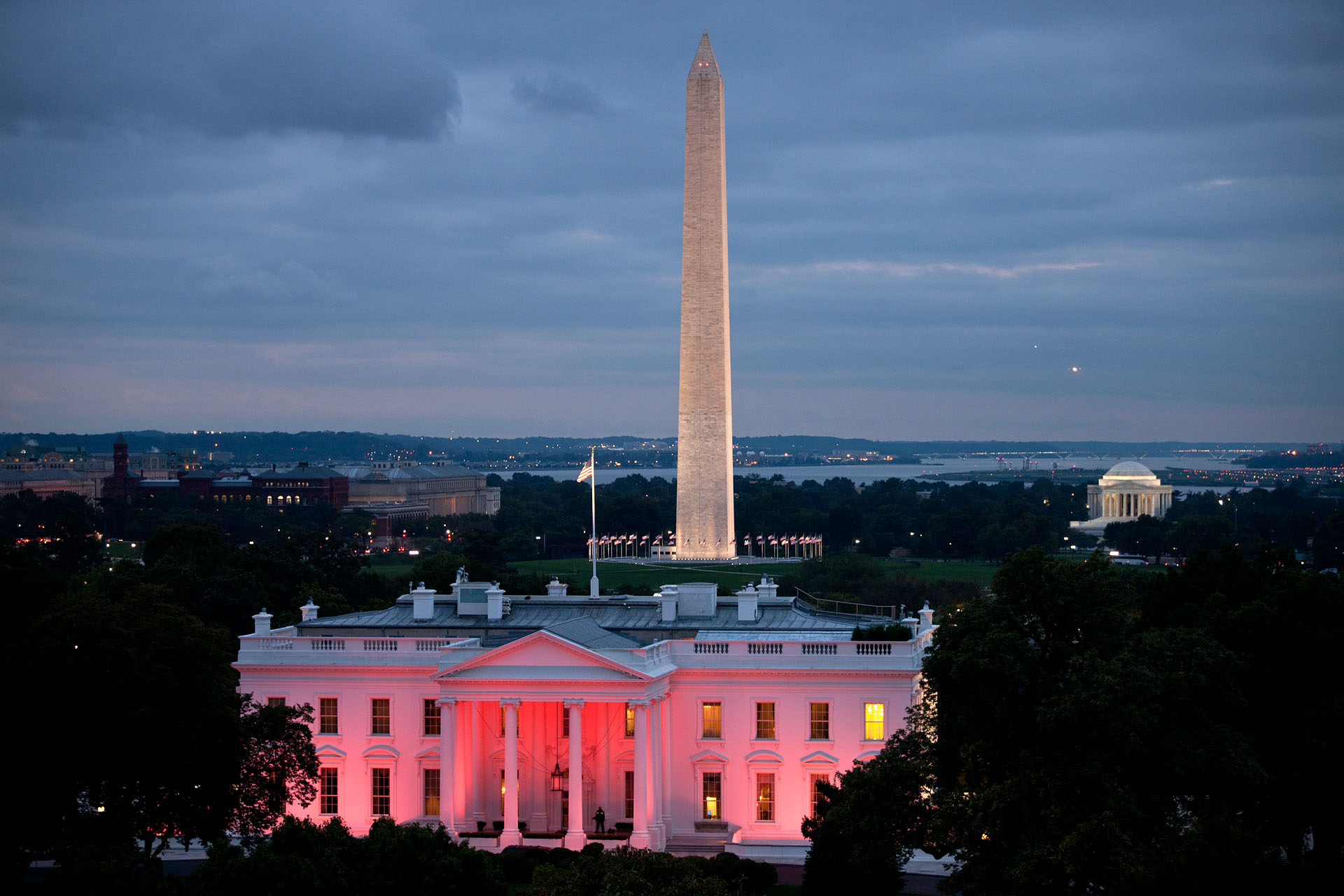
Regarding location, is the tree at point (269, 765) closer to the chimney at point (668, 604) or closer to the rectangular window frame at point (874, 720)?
the chimney at point (668, 604)

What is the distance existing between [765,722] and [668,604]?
22.9ft

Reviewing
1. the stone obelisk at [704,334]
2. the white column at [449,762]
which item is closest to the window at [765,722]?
the white column at [449,762]

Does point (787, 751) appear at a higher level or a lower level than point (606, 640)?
lower

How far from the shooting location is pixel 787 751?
56.2m

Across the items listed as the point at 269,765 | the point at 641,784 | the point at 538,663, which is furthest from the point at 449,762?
the point at 269,765

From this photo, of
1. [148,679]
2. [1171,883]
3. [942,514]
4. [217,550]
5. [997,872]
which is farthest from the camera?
[942,514]

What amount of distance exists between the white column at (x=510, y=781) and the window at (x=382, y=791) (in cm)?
462

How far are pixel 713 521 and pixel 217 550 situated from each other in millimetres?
38826

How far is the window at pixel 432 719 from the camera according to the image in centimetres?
5728

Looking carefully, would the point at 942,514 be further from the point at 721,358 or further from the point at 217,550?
the point at 217,550

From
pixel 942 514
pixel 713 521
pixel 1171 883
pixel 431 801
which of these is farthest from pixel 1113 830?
pixel 942 514

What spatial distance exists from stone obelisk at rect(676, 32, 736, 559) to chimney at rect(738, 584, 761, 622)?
55.7 m

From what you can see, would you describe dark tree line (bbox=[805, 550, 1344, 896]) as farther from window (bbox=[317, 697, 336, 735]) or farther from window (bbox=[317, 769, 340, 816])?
window (bbox=[317, 697, 336, 735])

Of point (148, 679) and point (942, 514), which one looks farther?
point (942, 514)
